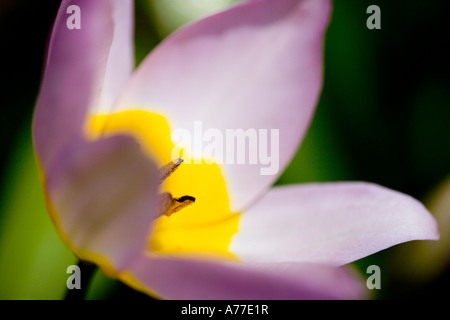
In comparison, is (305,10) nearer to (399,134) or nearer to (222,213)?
(222,213)

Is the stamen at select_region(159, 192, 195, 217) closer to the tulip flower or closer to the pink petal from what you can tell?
the tulip flower

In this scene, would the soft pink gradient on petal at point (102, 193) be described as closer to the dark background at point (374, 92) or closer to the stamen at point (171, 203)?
the stamen at point (171, 203)

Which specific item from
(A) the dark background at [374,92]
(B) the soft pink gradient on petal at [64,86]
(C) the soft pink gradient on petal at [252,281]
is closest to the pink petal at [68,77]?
(B) the soft pink gradient on petal at [64,86]

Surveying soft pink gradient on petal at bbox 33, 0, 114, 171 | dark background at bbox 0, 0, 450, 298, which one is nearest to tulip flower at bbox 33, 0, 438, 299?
soft pink gradient on petal at bbox 33, 0, 114, 171

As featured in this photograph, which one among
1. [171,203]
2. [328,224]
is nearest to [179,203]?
[171,203]

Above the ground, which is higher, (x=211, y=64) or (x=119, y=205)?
(x=211, y=64)

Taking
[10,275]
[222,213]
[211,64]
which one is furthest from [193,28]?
[10,275]

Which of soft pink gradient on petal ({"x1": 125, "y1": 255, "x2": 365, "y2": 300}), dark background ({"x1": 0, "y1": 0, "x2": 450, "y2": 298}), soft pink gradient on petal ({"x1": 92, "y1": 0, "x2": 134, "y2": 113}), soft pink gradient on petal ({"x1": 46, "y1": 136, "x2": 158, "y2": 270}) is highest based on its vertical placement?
dark background ({"x1": 0, "y1": 0, "x2": 450, "y2": 298})
